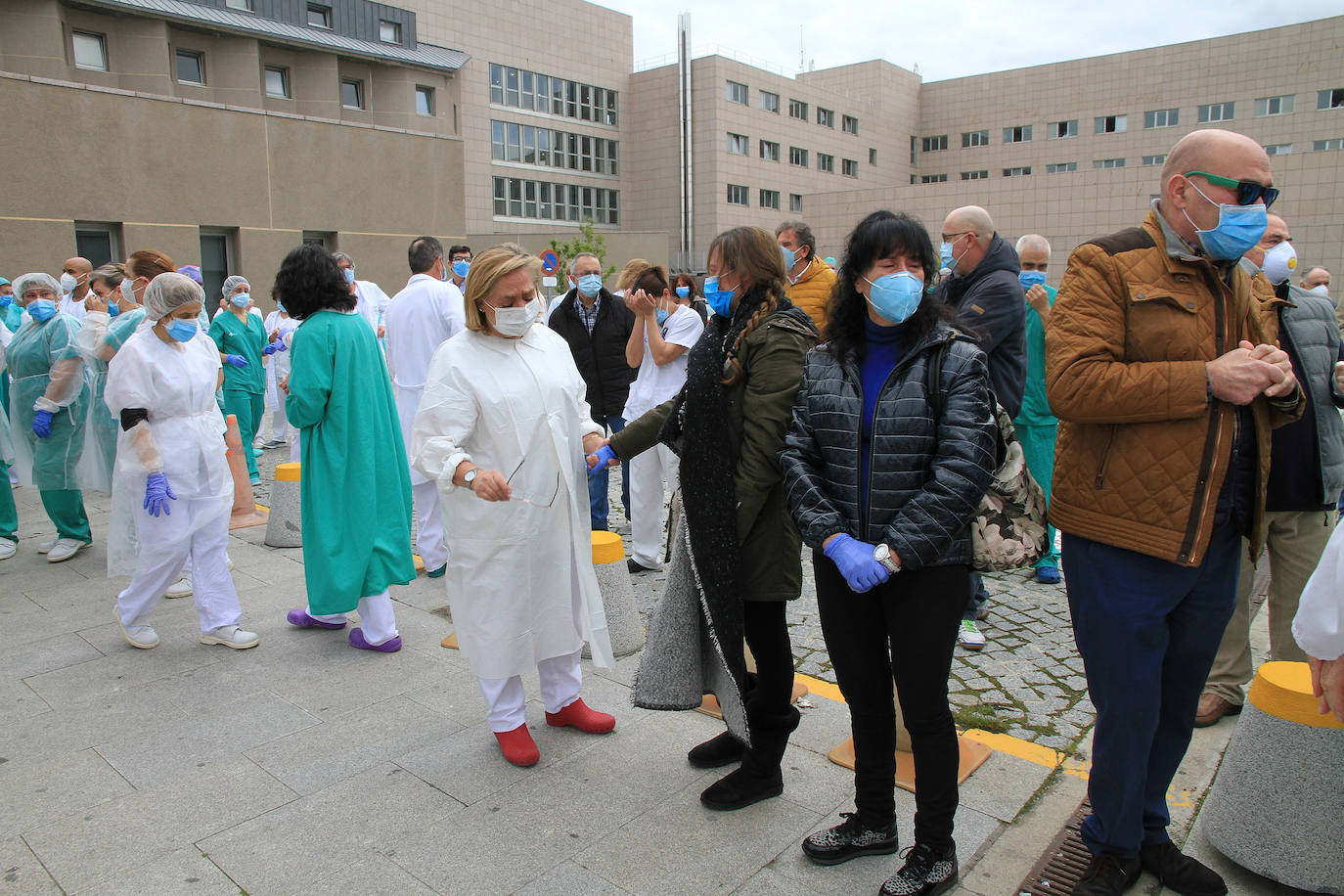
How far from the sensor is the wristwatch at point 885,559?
239 centimetres

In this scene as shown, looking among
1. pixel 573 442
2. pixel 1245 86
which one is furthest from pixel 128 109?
pixel 1245 86

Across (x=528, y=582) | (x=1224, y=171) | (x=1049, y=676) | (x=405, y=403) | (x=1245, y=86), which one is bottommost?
(x=1049, y=676)

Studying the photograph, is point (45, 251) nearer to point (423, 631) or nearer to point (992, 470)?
point (423, 631)

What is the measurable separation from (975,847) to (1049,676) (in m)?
1.70

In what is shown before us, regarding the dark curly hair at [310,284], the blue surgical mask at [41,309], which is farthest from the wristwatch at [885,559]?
the blue surgical mask at [41,309]

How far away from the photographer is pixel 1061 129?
6162 centimetres

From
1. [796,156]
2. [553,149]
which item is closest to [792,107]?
[796,156]

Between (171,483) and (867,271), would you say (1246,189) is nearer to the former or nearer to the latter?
(867,271)

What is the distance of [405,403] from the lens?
6.45 meters

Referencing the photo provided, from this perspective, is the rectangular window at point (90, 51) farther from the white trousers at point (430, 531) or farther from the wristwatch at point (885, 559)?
the wristwatch at point (885, 559)

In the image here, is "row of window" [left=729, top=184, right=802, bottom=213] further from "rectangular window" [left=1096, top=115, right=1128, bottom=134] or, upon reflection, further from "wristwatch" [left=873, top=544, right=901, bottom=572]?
"wristwatch" [left=873, top=544, right=901, bottom=572]

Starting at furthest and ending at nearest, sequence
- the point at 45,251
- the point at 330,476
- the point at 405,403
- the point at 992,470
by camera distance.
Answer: the point at 45,251 < the point at 405,403 < the point at 330,476 < the point at 992,470

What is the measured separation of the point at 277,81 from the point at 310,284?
33719 millimetres

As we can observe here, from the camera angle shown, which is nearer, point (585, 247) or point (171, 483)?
point (171, 483)
